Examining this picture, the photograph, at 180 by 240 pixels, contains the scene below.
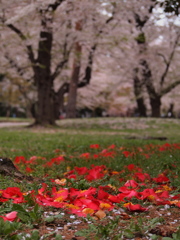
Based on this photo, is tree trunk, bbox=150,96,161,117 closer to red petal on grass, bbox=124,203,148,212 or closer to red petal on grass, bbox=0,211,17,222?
red petal on grass, bbox=124,203,148,212

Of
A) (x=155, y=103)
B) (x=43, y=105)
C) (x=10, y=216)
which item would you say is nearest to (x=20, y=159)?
(x=10, y=216)

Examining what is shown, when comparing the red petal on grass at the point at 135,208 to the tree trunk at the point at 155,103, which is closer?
the red petal on grass at the point at 135,208

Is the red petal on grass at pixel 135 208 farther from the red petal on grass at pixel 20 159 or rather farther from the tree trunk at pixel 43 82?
the tree trunk at pixel 43 82

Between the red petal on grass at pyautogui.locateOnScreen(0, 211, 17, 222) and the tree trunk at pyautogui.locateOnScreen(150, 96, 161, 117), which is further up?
the tree trunk at pyautogui.locateOnScreen(150, 96, 161, 117)

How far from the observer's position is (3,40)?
17812mm

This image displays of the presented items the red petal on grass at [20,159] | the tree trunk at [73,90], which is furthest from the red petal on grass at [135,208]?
the tree trunk at [73,90]

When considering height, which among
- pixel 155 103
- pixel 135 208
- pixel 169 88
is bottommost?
pixel 135 208

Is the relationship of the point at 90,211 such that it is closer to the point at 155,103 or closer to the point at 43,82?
the point at 43,82

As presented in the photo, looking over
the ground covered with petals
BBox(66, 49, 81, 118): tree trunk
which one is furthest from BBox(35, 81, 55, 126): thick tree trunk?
the ground covered with petals

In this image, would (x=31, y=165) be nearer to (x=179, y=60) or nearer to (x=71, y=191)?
(x=71, y=191)

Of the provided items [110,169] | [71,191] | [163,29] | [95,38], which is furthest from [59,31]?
[71,191]

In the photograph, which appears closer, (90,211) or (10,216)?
(10,216)

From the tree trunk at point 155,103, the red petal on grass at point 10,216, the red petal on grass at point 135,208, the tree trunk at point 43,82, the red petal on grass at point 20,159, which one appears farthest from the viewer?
the tree trunk at point 155,103

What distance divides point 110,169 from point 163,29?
22507 millimetres
